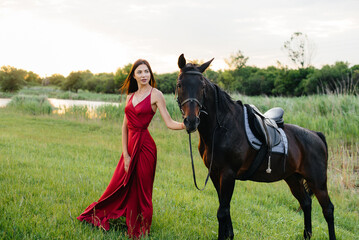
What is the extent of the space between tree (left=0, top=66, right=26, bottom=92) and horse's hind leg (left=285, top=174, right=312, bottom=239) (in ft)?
172

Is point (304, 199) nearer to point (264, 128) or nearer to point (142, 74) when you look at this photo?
point (264, 128)

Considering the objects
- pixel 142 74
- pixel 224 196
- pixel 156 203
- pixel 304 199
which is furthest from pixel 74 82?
pixel 224 196

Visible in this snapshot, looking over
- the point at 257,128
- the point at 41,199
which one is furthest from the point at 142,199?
the point at 41,199

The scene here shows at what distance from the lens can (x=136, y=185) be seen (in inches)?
141

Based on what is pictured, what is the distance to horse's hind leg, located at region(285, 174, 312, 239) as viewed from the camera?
4086 mm

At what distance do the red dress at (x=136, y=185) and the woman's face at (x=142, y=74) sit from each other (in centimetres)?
24

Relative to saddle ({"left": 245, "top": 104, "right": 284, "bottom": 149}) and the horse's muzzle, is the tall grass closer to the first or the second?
saddle ({"left": 245, "top": 104, "right": 284, "bottom": 149})

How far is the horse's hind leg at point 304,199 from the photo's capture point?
409 cm

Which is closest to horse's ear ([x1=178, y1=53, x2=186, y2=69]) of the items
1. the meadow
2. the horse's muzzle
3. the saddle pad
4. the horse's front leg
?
the horse's muzzle

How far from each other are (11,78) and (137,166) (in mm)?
51702

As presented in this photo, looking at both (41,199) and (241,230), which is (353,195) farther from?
(41,199)

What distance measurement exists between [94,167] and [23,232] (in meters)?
3.61

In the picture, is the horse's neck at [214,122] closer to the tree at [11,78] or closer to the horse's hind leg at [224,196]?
the horse's hind leg at [224,196]

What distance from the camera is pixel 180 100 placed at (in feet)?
9.21
